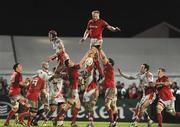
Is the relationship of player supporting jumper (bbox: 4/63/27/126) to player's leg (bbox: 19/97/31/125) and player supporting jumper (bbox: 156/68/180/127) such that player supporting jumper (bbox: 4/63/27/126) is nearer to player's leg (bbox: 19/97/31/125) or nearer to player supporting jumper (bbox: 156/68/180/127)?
player's leg (bbox: 19/97/31/125)

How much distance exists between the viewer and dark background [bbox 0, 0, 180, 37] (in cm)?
3581

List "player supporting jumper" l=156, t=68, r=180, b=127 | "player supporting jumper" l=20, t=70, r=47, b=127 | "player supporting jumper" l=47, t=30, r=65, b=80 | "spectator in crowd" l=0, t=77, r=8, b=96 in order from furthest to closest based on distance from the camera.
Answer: "spectator in crowd" l=0, t=77, r=8, b=96, "player supporting jumper" l=156, t=68, r=180, b=127, "player supporting jumper" l=47, t=30, r=65, b=80, "player supporting jumper" l=20, t=70, r=47, b=127

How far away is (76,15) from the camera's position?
36.4m

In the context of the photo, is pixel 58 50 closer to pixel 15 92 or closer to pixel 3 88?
pixel 15 92

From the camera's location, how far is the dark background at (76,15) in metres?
35.8

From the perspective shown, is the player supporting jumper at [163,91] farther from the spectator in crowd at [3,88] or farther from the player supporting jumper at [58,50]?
the spectator in crowd at [3,88]

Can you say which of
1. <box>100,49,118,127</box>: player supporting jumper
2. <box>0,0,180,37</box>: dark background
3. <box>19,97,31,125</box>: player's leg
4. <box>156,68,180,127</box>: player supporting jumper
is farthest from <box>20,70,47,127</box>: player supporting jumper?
<box>0,0,180,37</box>: dark background

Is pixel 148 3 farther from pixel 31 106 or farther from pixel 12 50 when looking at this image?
pixel 31 106

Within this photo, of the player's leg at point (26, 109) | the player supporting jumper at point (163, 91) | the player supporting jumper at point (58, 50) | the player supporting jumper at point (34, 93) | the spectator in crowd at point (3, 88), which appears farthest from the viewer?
the spectator in crowd at point (3, 88)

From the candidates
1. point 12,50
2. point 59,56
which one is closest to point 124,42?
point 12,50

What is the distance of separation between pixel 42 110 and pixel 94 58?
2.74 metres

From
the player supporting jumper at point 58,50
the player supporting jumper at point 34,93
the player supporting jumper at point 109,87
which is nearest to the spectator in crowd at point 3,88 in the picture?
the player supporting jumper at point 34,93

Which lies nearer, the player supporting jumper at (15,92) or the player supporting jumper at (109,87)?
the player supporting jumper at (109,87)

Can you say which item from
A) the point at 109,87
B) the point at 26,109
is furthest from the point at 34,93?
the point at 109,87
